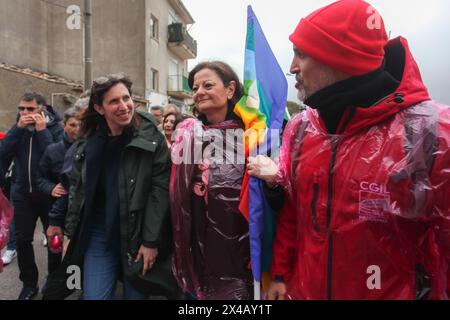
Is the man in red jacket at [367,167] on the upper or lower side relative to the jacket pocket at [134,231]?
upper

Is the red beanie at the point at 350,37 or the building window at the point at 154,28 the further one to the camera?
the building window at the point at 154,28

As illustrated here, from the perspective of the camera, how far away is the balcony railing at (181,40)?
1877 centimetres

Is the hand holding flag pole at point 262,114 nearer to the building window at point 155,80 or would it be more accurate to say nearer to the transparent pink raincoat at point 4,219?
the transparent pink raincoat at point 4,219

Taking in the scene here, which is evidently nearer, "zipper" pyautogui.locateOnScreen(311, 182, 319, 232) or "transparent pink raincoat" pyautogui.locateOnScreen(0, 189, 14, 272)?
"zipper" pyautogui.locateOnScreen(311, 182, 319, 232)

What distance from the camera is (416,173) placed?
1.05 metres

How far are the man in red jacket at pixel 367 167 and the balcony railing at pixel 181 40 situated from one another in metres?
19.0

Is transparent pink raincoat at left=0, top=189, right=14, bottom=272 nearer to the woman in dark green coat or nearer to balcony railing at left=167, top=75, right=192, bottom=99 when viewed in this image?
the woman in dark green coat

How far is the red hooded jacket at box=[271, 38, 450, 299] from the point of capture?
3.44 feet

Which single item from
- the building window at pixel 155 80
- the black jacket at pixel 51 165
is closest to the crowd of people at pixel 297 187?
the black jacket at pixel 51 165

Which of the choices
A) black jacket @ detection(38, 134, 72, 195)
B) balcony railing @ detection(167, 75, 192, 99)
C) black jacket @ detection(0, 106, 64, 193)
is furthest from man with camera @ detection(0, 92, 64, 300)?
balcony railing @ detection(167, 75, 192, 99)

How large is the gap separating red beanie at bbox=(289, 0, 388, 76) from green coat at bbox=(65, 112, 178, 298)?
1.17 metres

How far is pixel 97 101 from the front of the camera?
2098 mm

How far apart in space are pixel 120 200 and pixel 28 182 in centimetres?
163
